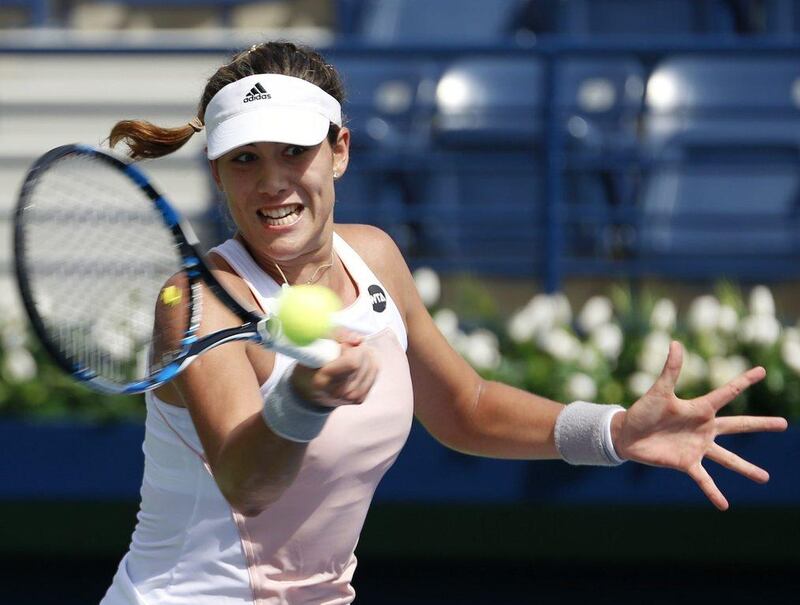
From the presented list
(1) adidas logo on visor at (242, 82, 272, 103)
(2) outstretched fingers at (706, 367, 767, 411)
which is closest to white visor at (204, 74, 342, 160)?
(1) adidas logo on visor at (242, 82, 272, 103)

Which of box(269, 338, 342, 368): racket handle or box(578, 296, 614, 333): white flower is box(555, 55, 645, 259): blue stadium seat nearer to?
box(578, 296, 614, 333): white flower

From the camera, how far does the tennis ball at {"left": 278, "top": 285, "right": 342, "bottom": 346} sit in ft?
5.60

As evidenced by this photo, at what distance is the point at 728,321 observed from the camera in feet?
14.5

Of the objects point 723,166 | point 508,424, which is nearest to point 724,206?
point 723,166

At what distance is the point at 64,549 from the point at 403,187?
71.3 inches

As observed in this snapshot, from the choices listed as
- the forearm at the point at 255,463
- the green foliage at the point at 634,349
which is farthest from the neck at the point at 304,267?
the green foliage at the point at 634,349

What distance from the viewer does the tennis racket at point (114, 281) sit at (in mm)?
2010

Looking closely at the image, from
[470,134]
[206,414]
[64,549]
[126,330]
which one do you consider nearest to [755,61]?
[470,134]

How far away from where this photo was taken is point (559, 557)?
4.34 meters

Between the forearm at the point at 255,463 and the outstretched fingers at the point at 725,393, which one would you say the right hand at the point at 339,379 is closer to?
the forearm at the point at 255,463

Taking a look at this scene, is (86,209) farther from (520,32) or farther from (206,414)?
(520,32)

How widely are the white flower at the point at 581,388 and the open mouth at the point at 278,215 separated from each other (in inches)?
84.3

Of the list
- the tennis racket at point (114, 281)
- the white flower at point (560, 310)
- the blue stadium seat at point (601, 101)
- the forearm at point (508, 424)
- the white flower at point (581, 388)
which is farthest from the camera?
the blue stadium seat at point (601, 101)

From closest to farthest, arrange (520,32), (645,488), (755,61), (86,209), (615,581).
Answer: (86,209)
(645,488)
(615,581)
(755,61)
(520,32)
